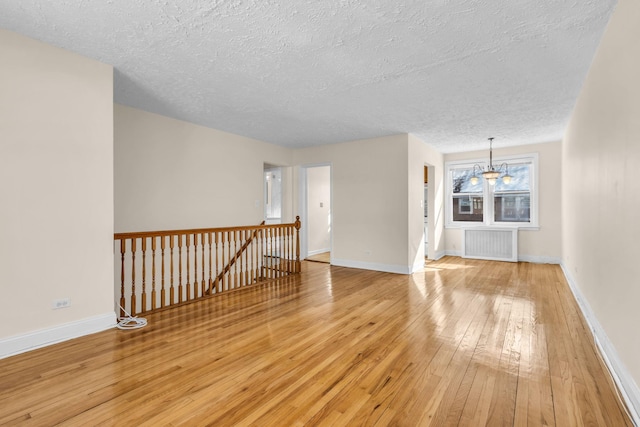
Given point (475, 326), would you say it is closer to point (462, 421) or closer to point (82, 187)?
point (462, 421)

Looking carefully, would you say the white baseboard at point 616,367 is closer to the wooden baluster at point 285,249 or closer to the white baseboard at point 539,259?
the white baseboard at point 539,259

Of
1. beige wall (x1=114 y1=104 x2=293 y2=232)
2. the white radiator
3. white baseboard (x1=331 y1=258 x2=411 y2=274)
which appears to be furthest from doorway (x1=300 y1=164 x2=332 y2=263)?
the white radiator

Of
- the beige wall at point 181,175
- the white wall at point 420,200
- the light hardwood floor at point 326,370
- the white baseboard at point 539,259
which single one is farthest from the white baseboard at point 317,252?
the white baseboard at point 539,259

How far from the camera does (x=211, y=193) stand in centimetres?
539

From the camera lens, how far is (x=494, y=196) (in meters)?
7.27

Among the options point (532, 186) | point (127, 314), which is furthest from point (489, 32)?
point (532, 186)

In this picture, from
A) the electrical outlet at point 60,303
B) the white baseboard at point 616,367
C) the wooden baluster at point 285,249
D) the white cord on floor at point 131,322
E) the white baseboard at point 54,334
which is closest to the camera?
the white baseboard at point 616,367

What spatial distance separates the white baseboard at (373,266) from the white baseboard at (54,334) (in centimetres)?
425

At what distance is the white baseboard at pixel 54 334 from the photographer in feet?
8.25

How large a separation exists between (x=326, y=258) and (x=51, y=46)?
6.04 meters

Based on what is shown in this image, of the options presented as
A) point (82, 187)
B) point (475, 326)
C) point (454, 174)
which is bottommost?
point (475, 326)

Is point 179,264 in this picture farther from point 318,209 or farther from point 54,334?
point 318,209

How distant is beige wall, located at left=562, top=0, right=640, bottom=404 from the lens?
1881mm

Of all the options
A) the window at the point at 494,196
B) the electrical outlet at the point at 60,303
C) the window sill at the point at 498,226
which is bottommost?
the electrical outlet at the point at 60,303
